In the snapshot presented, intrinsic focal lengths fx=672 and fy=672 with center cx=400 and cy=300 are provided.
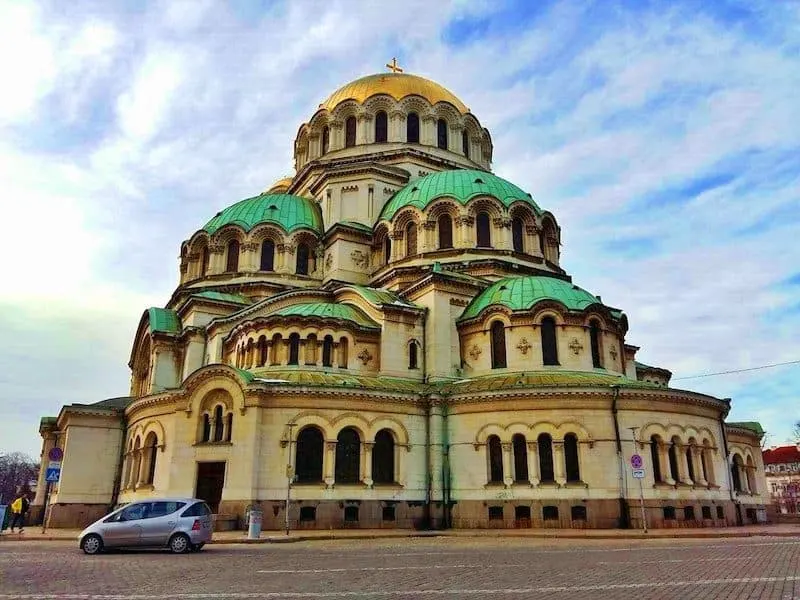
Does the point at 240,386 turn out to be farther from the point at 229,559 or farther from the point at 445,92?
the point at 445,92

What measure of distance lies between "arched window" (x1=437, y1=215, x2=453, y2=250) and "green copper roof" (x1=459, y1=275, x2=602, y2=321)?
443cm

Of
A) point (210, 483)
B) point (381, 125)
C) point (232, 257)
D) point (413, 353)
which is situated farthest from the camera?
point (381, 125)

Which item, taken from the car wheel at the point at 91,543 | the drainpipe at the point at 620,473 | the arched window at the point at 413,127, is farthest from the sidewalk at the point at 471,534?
the arched window at the point at 413,127

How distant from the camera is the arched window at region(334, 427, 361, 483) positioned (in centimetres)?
2734

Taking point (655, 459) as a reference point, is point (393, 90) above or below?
above

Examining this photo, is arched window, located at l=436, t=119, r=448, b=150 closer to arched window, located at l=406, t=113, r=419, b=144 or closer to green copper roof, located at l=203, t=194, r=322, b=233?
arched window, located at l=406, t=113, r=419, b=144

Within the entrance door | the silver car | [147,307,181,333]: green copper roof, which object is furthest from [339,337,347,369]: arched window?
the silver car

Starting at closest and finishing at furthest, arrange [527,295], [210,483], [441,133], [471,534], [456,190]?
1. [471,534]
2. [210,483]
3. [527,295]
4. [456,190]
5. [441,133]

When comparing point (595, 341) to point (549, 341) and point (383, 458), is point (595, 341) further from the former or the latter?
point (383, 458)

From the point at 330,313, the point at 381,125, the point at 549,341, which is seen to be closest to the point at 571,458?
the point at 549,341

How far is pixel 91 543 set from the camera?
666 inches

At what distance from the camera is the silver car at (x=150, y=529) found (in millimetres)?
16828

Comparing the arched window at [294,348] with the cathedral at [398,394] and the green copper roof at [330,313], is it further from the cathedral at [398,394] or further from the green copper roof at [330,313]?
the green copper roof at [330,313]

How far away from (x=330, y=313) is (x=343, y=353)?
197 cm
